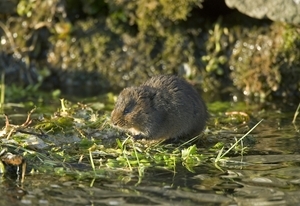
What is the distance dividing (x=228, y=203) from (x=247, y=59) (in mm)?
5283

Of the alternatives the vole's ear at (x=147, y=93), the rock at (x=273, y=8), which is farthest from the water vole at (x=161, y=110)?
the rock at (x=273, y=8)

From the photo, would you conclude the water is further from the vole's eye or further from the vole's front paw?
the vole's eye

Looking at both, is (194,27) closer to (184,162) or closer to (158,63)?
(158,63)

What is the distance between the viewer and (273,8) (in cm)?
918

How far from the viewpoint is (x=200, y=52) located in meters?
10.6

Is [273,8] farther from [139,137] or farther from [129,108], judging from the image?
[139,137]

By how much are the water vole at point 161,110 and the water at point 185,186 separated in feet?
2.49

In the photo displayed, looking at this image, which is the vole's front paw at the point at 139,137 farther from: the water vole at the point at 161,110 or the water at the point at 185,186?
the water at the point at 185,186

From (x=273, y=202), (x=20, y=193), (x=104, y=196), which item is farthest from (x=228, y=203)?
(x=20, y=193)

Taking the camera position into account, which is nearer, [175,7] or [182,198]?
[182,198]

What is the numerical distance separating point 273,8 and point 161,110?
2591 mm

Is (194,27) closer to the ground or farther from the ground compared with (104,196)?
farther from the ground

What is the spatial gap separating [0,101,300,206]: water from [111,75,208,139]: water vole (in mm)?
759

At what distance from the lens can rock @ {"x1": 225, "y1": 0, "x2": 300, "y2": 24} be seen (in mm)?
9055
